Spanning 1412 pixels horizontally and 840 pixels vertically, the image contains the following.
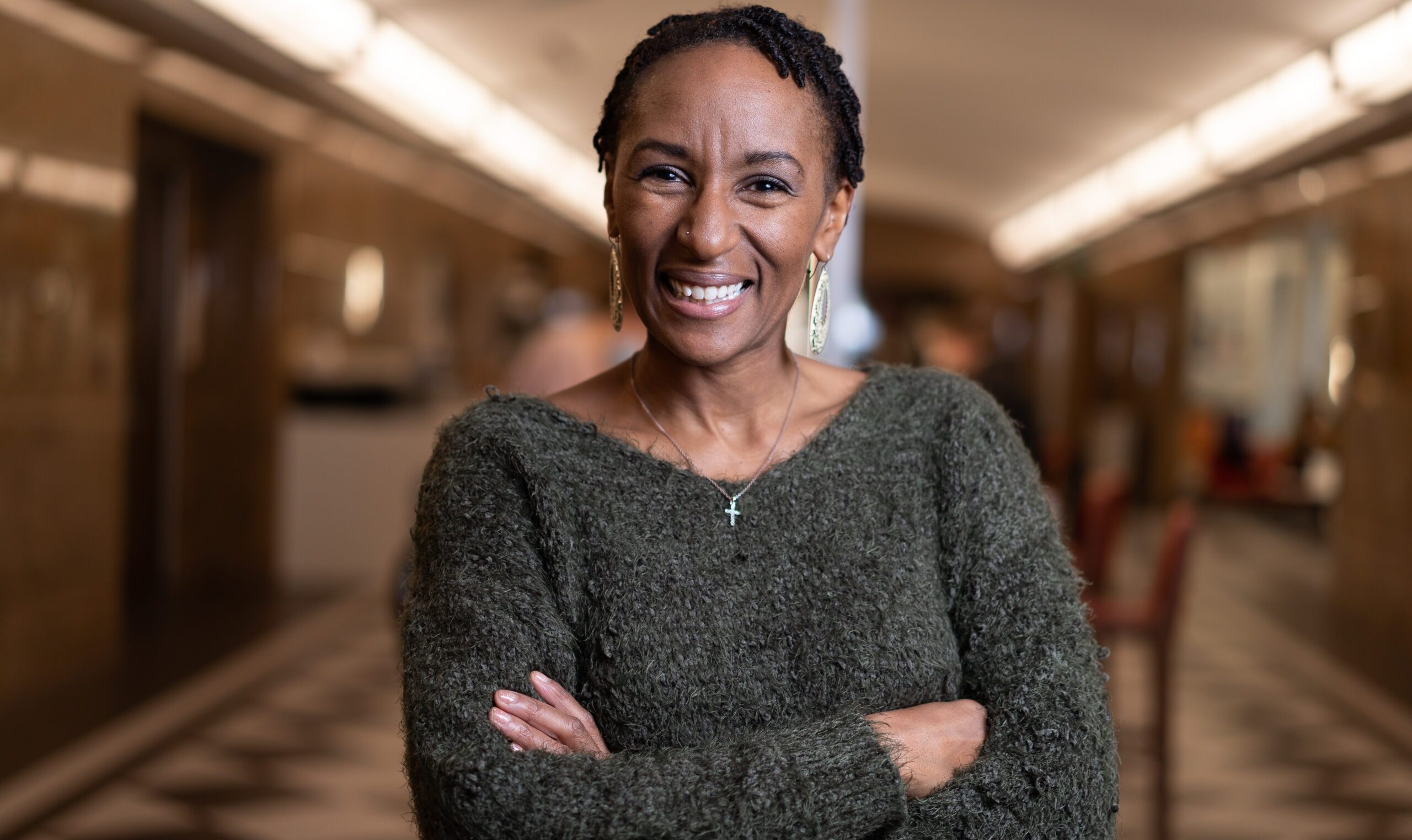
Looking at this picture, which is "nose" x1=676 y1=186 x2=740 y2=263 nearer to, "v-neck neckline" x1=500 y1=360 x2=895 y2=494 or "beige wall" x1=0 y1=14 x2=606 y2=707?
"v-neck neckline" x1=500 y1=360 x2=895 y2=494

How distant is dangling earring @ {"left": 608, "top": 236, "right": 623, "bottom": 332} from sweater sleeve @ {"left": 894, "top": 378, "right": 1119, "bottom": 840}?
0.45 m

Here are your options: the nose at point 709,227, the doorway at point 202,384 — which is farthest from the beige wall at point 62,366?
the nose at point 709,227

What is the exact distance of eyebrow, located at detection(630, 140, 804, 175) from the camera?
157 cm

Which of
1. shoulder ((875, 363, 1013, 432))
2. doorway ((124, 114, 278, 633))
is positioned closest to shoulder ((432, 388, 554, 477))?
shoulder ((875, 363, 1013, 432))

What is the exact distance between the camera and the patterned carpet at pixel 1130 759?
475 cm

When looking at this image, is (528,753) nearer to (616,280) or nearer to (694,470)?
(694,470)

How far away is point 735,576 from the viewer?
1618mm

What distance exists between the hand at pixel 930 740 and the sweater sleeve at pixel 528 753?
0.12ft

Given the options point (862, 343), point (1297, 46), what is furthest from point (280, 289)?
point (1297, 46)

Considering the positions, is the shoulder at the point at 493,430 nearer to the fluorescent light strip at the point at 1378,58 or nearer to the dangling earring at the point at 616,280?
the dangling earring at the point at 616,280

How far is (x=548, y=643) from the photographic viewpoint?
5.10ft

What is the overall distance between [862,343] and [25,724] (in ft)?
11.8

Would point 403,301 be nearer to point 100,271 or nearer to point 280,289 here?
point 280,289

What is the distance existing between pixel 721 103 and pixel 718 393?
1.22 ft
